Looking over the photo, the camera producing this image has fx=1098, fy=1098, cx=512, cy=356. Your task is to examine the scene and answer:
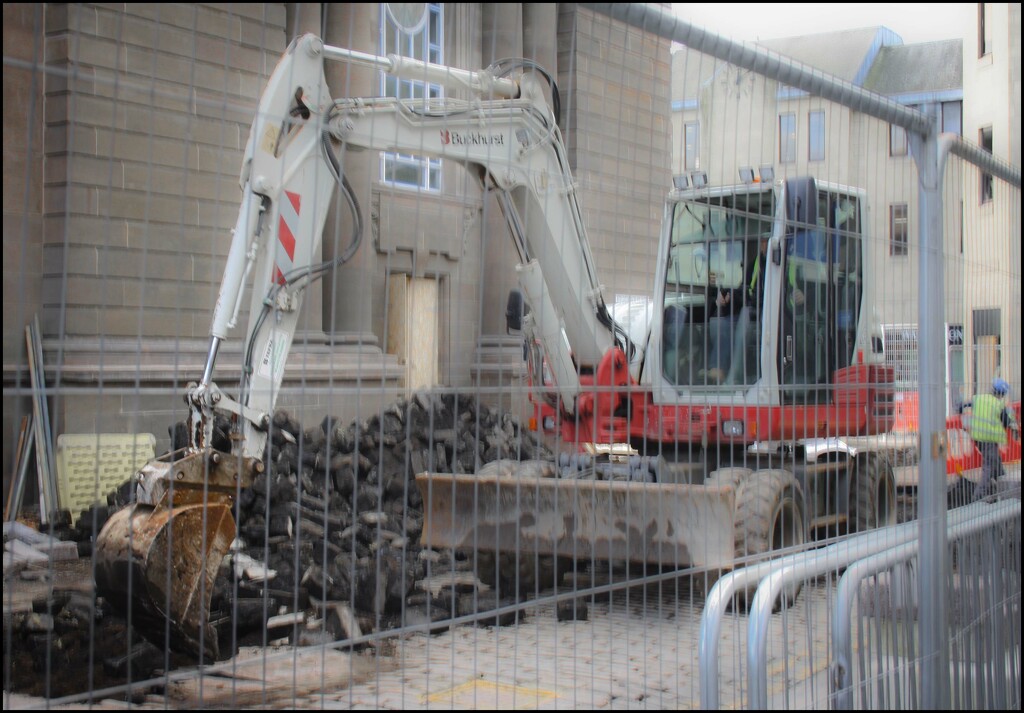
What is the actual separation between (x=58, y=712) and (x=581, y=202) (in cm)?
248

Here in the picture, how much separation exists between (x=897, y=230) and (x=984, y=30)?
2231 cm

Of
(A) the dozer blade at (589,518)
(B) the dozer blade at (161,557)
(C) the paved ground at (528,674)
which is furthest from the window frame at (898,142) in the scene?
(B) the dozer blade at (161,557)

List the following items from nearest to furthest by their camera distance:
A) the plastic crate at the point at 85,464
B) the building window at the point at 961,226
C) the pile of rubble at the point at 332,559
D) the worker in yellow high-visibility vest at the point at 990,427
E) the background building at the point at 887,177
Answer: the plastic crate at the point at 85,464 → the background building at the point at 887,177 → the worker in yellow high-visibility vest at the point at 990,427 → the building window at the point at 961,226 → the pile of rubble at the point at 332,559

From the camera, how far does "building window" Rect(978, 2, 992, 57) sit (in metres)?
22.9

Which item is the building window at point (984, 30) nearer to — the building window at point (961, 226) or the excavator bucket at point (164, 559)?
the building window at point (961, 226)

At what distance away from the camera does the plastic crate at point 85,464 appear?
3006mm

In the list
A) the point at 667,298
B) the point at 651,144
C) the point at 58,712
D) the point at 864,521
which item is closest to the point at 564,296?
the point at 667,298

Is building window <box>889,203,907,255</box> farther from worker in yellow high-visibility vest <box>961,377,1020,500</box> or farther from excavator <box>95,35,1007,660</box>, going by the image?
worker in yellow high-visibility vest <box>961,377,1020,500</box>

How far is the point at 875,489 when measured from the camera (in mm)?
4941

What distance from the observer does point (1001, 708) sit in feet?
16.8

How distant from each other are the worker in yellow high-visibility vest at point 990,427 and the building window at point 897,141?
1.40m

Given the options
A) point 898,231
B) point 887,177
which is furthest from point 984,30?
point 898,231

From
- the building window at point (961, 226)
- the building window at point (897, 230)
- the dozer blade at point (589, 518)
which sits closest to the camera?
the dozer blade at point (589, 518)

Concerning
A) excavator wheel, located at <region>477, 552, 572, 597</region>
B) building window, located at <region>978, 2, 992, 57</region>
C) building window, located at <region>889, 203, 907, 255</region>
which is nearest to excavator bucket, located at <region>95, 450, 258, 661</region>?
excavator wheel, located at <region>477, 552, 572, 597</region>
